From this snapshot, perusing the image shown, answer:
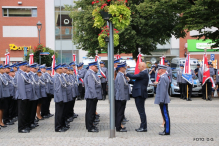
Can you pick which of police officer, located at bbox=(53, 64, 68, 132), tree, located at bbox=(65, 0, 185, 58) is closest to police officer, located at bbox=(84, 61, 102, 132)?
police officer, located at bbox=(53, 64, 68, 132)

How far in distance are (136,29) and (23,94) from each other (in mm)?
18491

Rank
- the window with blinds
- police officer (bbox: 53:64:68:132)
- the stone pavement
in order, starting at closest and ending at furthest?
the stone pavement, police officer (bbox: 53:64:68:132), the window with blinds

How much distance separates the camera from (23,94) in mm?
9406

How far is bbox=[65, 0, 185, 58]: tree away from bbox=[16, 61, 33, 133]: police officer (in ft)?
51.2

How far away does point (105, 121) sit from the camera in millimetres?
11312

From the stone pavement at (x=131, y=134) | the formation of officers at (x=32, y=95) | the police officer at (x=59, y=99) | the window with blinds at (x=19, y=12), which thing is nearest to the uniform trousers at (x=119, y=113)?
the stone pavement at (x=131, y=134)

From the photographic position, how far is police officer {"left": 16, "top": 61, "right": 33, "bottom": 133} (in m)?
9.39

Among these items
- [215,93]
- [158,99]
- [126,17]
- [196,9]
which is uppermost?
[196,9]

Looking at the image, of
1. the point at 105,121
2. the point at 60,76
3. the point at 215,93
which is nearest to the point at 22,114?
the point at 60,76

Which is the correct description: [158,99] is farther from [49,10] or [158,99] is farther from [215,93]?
[49,10]

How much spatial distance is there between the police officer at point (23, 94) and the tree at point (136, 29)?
15.6 meters

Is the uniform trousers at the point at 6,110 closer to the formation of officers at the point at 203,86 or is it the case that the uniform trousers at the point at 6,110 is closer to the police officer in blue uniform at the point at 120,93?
the police officer in blue uniform at the point at 120,93

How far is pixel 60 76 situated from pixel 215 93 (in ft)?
45.6

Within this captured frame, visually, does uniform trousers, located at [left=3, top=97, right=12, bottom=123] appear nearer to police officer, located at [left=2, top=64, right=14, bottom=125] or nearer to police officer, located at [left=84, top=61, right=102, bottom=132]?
police officer, located at [left=2, top=64, right=14, bottom=125]
